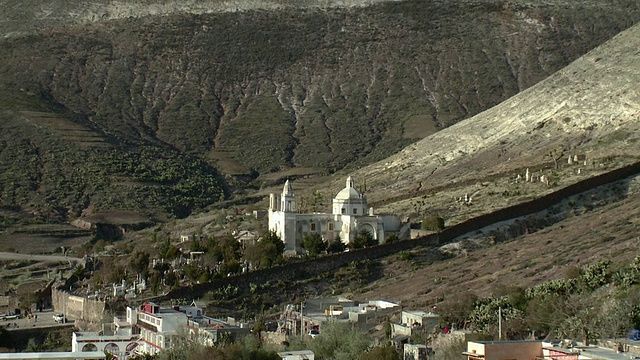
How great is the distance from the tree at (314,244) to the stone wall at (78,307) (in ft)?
37.0

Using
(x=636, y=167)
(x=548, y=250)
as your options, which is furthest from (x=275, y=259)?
(x=636, y=167)

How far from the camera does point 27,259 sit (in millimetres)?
101688

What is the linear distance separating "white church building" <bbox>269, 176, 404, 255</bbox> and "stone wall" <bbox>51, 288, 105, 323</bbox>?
36.6 feet

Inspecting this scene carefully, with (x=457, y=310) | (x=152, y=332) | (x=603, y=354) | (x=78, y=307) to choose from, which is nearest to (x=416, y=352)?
(x=457, y=310)

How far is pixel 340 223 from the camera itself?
Answer: 80.6m

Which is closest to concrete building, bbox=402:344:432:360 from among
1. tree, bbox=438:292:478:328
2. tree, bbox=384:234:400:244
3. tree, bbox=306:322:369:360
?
tree, bbox=306:322:369:360

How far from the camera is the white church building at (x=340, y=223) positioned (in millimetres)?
79875

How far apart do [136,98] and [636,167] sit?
338ft

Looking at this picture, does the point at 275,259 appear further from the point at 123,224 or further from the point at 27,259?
the point at 123,224

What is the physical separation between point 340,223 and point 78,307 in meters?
15.5

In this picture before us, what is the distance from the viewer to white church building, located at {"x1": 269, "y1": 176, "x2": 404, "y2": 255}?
7988cm

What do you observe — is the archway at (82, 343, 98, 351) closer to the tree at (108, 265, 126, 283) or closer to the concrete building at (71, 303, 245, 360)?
the concrete building at (71, 303, 245, 360)

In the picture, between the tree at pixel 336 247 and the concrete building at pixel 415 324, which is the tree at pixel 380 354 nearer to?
the concrete building at pixel 415 324

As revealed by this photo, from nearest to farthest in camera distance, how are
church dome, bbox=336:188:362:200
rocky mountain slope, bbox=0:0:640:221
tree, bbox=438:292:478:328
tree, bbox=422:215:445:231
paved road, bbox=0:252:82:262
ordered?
tree, bbox=438:292:478:328, tree, bbox=422:215:445:231, church dome, bbox=336:188:362:200, paved road, bbox=0:252:82:262, rocky mountain slope, bbox=0:0:640:221
